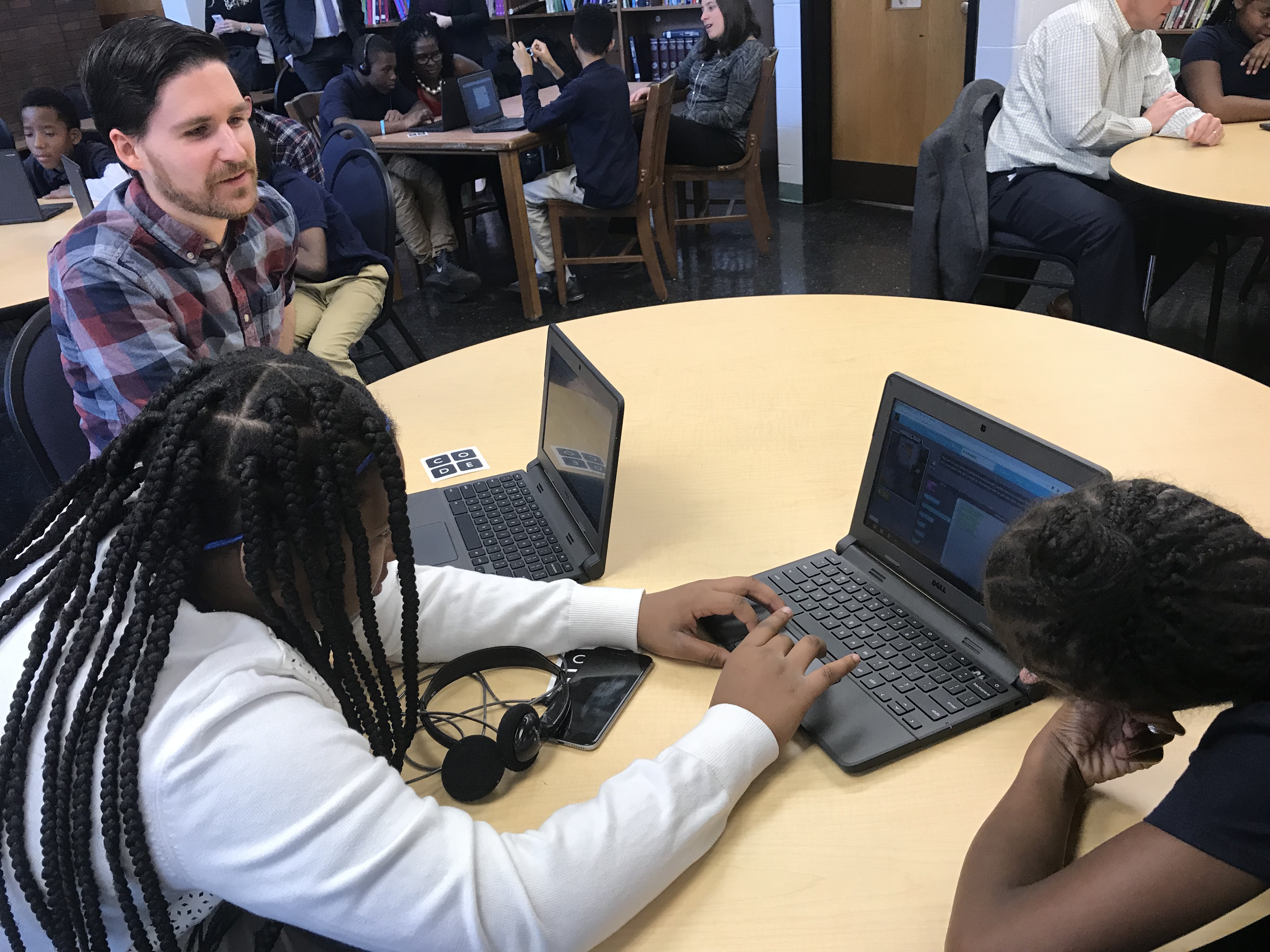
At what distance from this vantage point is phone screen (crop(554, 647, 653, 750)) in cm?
88

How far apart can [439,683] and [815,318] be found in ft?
3.60

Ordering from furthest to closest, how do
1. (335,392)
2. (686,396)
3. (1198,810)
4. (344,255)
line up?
1. (344,255)
2. (686,396)
3. (335,392)
4. (1198,810)

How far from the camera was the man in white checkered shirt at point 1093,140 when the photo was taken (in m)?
2.67

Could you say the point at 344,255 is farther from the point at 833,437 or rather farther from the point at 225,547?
the point at 225,547

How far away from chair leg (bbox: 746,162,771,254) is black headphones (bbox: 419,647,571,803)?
3983 mm

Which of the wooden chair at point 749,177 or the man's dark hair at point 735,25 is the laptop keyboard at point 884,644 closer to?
the wooden chair at point 749,177

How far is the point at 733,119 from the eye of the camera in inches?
171

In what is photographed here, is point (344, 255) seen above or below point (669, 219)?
above

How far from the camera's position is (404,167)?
4.48m

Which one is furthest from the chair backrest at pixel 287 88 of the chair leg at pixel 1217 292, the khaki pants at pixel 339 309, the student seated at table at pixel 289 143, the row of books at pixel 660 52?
the chair leg at pixel 1217 292

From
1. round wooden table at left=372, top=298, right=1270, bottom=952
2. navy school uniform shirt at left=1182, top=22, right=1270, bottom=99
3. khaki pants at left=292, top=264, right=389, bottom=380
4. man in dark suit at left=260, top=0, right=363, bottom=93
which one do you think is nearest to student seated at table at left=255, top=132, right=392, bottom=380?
khaki pants at left=292, top=264, right=389, bottom=380

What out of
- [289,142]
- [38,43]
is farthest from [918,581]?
[38,43]

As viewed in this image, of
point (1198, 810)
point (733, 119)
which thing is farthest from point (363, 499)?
point (733, 119)

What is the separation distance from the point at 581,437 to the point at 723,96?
3764 millimetres
